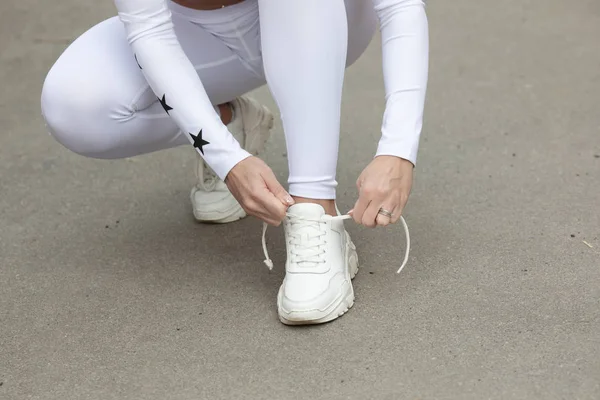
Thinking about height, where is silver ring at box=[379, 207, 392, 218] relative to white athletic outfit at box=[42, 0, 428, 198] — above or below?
below

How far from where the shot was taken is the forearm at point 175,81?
1.07m

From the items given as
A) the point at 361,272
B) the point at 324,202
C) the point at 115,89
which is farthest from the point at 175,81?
the point at 361,272

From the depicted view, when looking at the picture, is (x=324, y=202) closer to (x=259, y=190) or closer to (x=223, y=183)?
(x=259, y=190)

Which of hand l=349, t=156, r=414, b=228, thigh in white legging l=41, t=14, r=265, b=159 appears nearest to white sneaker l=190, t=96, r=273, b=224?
thigh in white legging l=41, t=14, r=265, b=159

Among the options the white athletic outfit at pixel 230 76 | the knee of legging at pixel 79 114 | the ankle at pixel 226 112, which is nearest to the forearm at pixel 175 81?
the white athletic outfit at pixel 230 76

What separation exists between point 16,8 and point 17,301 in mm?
1422

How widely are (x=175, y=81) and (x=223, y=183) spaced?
1.02 ft

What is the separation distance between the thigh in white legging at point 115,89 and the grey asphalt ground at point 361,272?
187 mm

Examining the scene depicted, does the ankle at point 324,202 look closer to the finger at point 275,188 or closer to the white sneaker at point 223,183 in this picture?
the finger at point 275,188

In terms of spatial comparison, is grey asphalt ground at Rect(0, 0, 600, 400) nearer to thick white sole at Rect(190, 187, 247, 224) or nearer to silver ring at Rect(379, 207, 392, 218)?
thick white sole at Rect(190, 187, 247, 224)

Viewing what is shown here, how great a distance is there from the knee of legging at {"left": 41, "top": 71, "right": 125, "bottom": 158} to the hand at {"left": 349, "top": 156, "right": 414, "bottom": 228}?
1.21 feet

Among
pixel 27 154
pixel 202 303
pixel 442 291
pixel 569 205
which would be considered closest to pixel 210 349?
pixel 202 303

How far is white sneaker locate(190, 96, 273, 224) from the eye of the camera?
1.36m

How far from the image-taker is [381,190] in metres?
Result: 1.04
